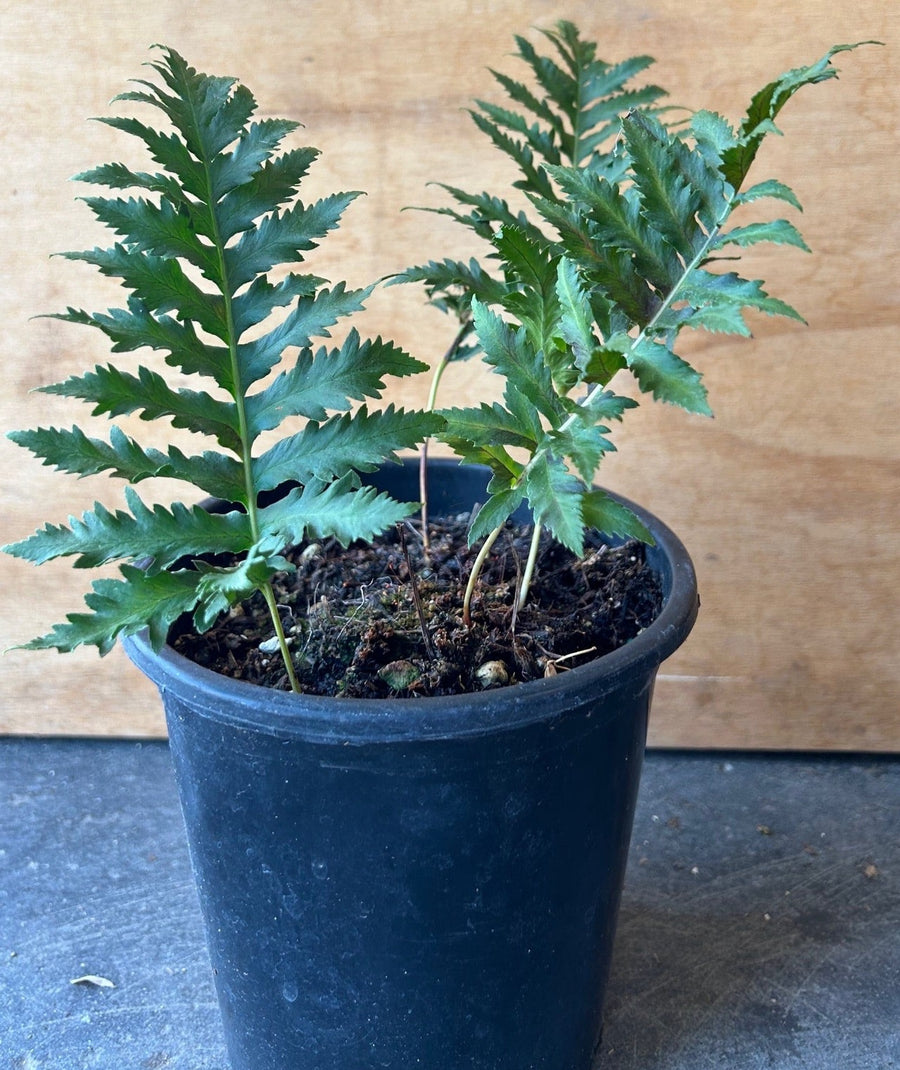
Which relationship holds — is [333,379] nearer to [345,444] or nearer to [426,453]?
[345,444]

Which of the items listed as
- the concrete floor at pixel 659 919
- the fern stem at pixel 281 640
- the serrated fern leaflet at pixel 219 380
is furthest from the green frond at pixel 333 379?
the concrete floor at pixel 659 919

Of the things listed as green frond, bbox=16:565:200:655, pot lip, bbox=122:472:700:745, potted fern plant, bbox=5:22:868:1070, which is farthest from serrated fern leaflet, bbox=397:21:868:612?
green frond, bbox=16:565:200:655

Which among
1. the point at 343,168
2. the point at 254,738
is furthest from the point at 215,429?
the point at 343,168

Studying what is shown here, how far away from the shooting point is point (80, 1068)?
1100 mm

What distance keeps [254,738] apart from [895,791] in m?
1.08

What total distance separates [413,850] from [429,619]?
7.9 inches

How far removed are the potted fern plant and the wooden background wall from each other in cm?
39

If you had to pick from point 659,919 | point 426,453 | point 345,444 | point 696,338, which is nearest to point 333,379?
point 345,444

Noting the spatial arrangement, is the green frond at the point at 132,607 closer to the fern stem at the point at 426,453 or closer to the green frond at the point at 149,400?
the green frond at the point at 149,400

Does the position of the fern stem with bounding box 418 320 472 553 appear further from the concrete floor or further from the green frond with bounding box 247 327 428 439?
the concrete floor

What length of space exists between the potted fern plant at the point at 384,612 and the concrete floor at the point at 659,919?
0.26 metres

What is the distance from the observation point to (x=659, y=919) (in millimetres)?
1301

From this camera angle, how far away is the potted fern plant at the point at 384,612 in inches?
29.9

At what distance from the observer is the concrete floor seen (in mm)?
1136
